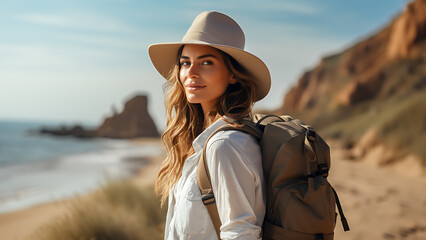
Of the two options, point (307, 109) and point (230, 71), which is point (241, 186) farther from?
point (307, 109)

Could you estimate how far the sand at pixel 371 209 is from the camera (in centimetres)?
528

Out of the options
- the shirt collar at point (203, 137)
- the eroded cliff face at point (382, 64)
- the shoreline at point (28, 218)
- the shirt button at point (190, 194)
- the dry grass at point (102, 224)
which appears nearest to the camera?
the shirt button at point (190, 194)

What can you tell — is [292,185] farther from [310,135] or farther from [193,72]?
[193,72]

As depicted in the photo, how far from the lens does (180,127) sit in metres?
2.10

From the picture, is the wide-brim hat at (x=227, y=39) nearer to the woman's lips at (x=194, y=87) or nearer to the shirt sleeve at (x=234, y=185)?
the woman's lips at (x=194, y=87)

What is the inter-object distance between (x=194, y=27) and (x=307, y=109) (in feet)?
103

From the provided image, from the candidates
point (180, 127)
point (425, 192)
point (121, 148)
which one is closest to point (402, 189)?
point (425, 192)

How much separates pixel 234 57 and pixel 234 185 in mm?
681

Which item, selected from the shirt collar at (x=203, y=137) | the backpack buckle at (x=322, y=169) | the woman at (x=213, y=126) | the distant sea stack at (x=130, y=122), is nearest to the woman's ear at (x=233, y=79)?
the woman at (x=213, y=126)

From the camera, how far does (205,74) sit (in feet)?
5.80

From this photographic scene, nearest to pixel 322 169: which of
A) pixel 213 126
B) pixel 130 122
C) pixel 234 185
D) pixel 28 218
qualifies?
pixel 234 185

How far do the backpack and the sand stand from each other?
8.92ft

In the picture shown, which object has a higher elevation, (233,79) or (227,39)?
(227,39)

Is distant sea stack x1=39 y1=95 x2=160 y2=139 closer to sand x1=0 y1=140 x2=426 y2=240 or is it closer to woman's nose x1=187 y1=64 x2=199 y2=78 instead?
sand x1=0 y1=140 x2=426 y2=240
